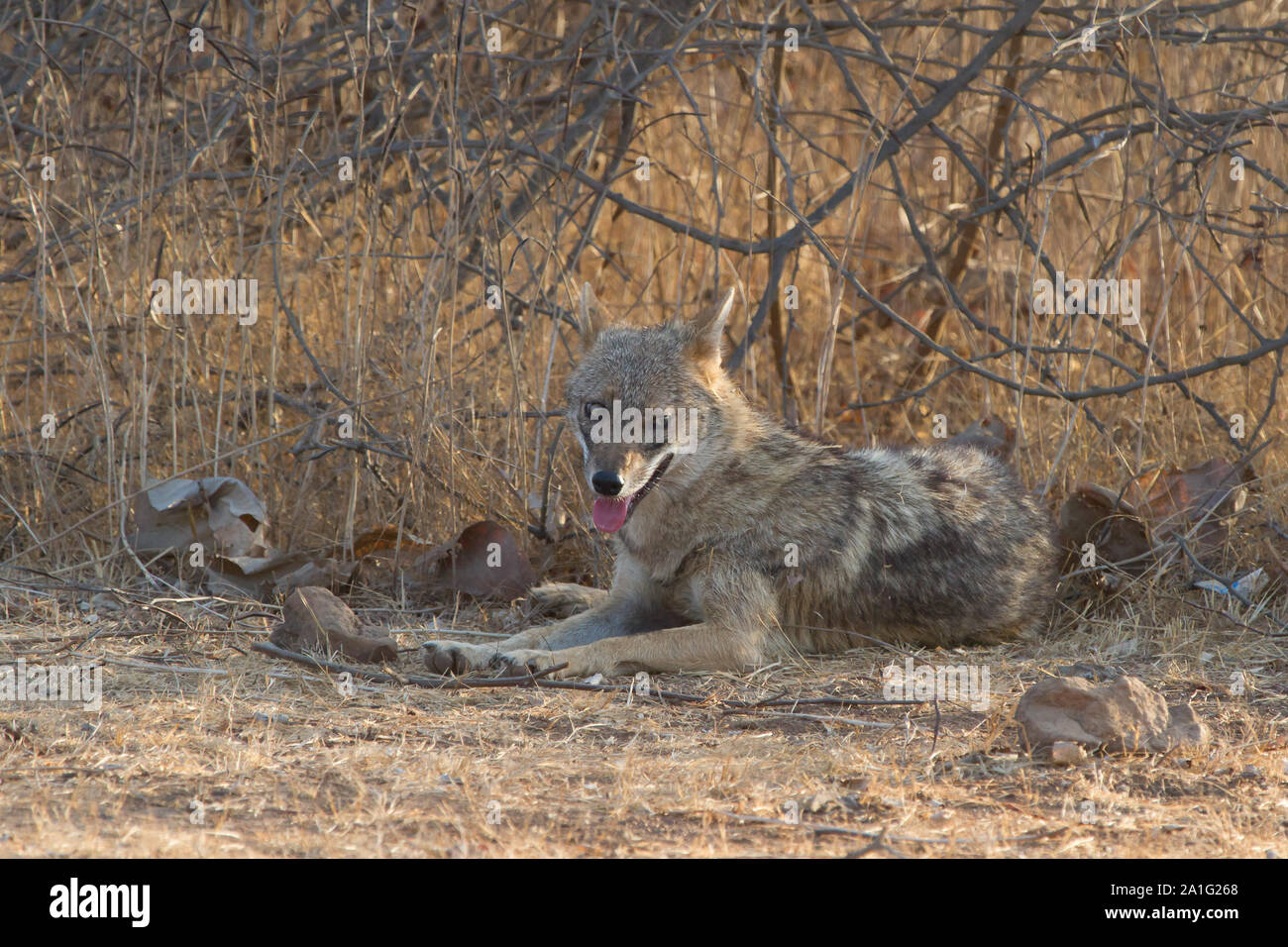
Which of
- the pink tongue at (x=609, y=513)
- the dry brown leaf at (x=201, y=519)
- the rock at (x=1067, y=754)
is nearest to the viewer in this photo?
the rock at (x=1067, y=754)

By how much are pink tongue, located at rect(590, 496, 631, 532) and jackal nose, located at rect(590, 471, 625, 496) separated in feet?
0.30

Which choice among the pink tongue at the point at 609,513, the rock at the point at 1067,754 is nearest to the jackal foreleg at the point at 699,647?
the pink tongue at the point at 609,513

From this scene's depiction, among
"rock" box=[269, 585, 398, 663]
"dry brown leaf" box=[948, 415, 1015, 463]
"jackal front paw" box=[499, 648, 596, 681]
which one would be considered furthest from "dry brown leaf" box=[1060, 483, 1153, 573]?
"rock" box=[269, 585, 398, 663]

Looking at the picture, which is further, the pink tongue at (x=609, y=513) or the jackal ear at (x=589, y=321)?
the jackal ear at (x=589, y=321)

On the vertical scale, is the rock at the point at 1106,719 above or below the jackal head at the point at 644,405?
below

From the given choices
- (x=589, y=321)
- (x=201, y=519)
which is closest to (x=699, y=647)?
(x=589, y=321)

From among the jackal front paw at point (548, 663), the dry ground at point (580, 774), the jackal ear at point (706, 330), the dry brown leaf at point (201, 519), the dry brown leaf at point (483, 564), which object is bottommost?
the dry ground at point (580, 774)

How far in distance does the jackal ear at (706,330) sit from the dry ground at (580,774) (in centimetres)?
136

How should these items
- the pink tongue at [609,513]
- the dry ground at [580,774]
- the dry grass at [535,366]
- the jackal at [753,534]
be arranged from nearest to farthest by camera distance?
the dry ground at [580,774] → the dry grass at [535,366] → the pink tongue at [609,513] → the jackal at [753,534]

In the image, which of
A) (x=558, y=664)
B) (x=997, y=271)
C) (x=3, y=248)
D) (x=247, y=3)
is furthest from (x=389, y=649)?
(x=997, y=271)

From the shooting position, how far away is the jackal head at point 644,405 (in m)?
4.99

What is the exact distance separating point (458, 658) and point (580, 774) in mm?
1259

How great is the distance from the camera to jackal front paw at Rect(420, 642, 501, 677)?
476cm

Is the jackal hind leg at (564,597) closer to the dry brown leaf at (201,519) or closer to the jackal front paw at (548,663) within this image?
the jackal front paw at (548,663)
